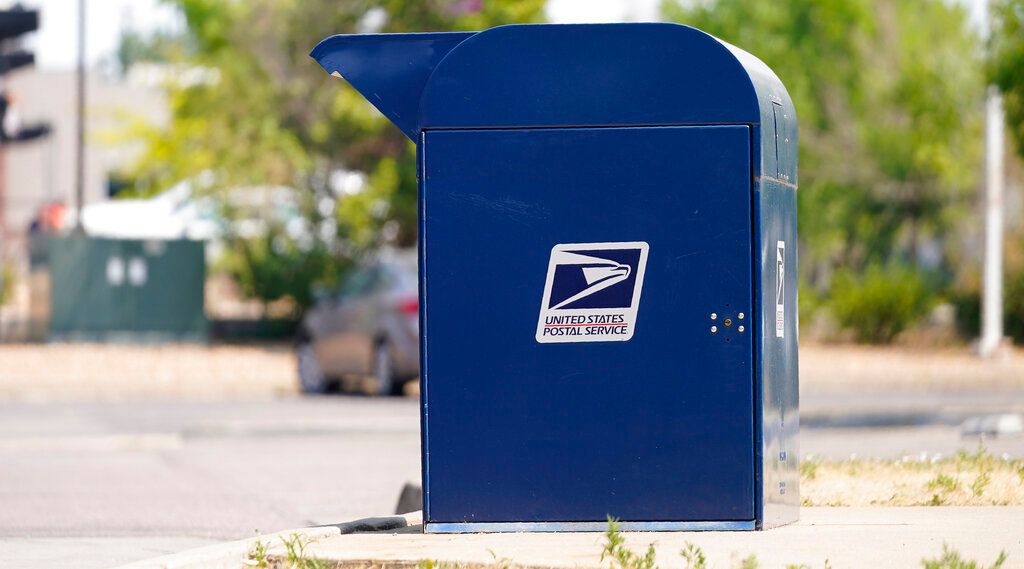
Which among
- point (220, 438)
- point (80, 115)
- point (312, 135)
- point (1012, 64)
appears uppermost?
point (80, 115)

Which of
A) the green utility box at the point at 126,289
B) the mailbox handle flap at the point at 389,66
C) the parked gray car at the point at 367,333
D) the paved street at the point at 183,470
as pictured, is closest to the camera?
the mailbox handle flap at the point at 389,66

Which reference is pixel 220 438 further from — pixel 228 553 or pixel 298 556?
pixel 298 556

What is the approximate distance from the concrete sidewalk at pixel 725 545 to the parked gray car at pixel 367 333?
10.9 metres

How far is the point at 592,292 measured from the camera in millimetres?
7367

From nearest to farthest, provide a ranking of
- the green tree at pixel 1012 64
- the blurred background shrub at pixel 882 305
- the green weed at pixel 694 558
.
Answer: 1. the green weed at pixel 694 558
2. the green tree at pixel 1012 64
3. the blurred background shrub at pixel 882 305

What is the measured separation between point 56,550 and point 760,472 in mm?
3548

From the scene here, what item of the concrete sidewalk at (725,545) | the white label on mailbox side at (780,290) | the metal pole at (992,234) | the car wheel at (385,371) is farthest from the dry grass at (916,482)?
the metal pole at (992,234)

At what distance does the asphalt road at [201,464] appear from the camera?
31.3ft

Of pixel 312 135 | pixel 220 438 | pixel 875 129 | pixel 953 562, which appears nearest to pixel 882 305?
pixel 875 129

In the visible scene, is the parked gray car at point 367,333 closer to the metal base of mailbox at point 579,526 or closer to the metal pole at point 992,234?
the metal pole at point 992,234

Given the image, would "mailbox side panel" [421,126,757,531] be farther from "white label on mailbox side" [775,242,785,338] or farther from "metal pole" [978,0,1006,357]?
"metal pole" [978,0,1006,357]

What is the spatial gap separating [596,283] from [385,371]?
477 inches

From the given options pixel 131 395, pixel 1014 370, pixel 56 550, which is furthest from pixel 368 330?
pixel 56 550

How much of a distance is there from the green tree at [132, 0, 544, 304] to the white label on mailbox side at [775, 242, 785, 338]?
1853cm
